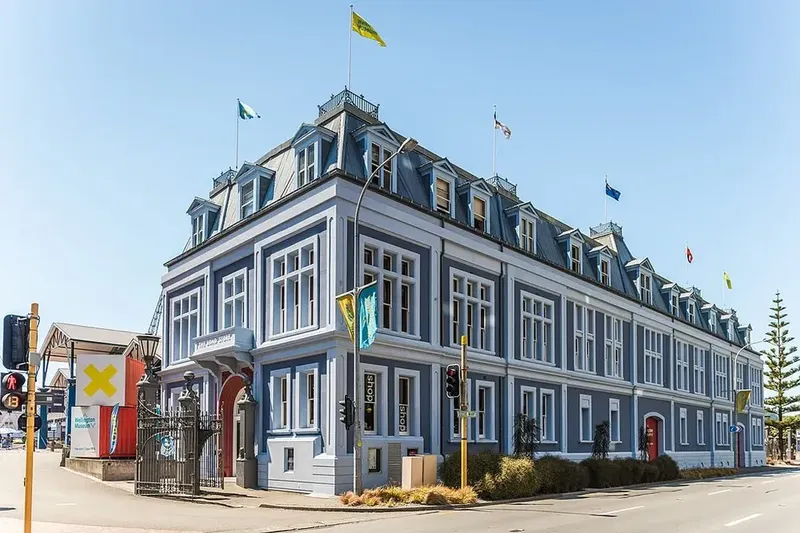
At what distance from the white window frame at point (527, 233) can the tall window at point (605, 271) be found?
26.5 feet

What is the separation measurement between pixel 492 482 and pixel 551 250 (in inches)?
729

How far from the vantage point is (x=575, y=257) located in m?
42.7

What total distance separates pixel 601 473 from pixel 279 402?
13.3m

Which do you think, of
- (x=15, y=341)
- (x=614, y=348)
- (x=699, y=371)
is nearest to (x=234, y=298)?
(x=15, y=341)

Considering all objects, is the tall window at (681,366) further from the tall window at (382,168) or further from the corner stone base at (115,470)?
the corner stone base at (115,470)

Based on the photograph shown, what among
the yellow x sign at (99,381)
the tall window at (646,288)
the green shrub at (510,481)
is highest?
the tall window at (646,288)

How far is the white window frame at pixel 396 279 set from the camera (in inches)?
1088

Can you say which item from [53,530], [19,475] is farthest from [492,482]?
[19,475]

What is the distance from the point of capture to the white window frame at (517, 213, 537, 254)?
37250 mm

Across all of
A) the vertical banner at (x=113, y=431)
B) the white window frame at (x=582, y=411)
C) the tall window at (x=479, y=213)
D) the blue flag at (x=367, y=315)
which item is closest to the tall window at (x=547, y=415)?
the white window frame at (x=582, y=411)

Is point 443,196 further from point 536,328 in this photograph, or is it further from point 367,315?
point 367,315

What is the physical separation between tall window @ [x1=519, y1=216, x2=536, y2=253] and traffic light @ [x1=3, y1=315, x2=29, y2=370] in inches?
1054

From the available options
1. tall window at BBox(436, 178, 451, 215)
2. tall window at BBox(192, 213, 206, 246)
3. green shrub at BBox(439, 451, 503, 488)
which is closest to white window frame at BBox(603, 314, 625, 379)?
tall window at BBox(436, 178, 451, 215)

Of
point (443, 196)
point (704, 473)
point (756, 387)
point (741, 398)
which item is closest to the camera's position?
point (443, 196)
